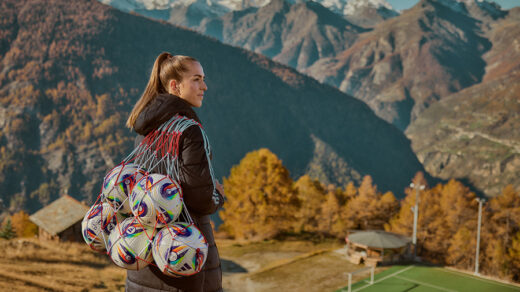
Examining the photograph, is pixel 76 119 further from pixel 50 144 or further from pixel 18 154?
pixel 18 154

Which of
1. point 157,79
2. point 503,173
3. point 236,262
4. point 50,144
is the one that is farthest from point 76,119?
point 503,173

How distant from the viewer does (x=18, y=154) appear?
138875 millimetres

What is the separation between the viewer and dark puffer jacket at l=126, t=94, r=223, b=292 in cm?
278

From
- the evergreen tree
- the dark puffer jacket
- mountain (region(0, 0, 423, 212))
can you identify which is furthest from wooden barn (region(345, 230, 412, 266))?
mountain (region(0, 0, 423, 212))

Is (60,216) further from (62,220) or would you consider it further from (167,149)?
(167,149)

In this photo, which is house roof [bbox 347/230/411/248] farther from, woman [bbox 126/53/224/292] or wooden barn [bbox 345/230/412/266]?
woman [bbox 126/53/224/292]

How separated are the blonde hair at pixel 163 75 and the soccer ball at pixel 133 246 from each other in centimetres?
96

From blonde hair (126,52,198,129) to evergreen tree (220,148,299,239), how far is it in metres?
27.5

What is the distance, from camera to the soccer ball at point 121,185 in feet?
9.69

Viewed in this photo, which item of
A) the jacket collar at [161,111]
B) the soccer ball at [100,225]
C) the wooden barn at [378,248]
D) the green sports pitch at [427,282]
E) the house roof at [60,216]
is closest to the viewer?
the jacket collar at [161,111]

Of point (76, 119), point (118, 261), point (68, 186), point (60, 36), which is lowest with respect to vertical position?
point (68, 186)

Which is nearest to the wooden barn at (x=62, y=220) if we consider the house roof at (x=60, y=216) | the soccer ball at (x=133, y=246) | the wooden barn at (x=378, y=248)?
the house roof at (x=60, y=216)

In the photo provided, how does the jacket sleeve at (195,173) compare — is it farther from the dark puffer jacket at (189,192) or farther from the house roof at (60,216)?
the house roof at (60,216)

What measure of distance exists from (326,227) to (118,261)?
149ft
